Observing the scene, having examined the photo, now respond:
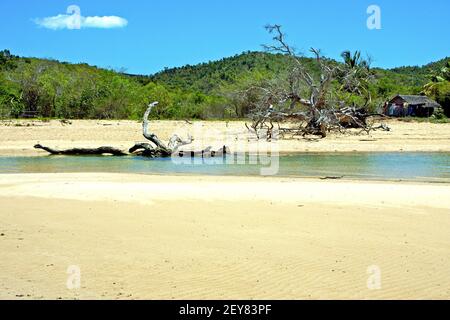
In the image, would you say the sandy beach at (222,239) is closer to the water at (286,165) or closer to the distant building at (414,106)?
the water at (286,165)

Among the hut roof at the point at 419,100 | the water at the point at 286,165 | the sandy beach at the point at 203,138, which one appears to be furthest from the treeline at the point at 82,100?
the hut roof at the point at 419,100

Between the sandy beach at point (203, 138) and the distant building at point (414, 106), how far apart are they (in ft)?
79.4

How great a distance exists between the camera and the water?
15812mm

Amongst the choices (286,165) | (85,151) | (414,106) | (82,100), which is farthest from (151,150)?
(414,106)

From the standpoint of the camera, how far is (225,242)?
6980mm

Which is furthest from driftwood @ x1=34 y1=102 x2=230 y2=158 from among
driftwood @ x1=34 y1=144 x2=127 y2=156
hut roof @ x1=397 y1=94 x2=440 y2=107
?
hut roof @ x1=397 y1=94 x2=440 y2=107

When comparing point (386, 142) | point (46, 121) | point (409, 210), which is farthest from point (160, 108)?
point (409, 210)

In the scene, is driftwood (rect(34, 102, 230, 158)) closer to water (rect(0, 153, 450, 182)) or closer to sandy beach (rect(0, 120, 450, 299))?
water (rect(0, 153, 450, 182))

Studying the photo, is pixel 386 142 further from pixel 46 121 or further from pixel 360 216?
pixel 46 121

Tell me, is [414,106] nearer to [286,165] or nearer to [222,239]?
[286,165]

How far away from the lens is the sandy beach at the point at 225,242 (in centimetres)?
529

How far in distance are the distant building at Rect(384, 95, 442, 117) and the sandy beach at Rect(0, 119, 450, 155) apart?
2420cm

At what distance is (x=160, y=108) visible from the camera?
46.9 metres

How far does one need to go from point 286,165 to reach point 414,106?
149 ft
